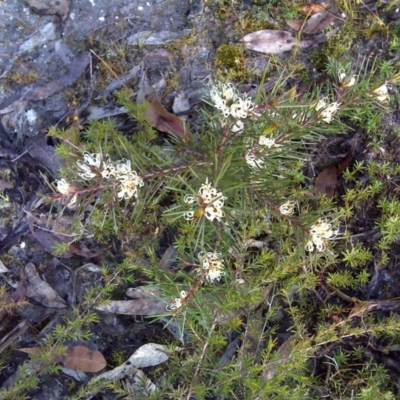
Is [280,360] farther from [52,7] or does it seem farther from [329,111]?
[52,7]

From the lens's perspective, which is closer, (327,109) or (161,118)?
(327,109)

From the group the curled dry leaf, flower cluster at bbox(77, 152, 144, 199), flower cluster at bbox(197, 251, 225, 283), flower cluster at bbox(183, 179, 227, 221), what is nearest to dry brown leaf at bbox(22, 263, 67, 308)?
the curled dry leaf

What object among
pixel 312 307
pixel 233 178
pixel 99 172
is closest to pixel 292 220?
pixel 233 178

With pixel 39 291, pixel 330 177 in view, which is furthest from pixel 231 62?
pixel 39 291

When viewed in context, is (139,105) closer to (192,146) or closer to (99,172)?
(192,146)

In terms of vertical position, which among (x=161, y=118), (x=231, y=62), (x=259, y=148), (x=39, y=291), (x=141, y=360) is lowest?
(x=141, y=360)

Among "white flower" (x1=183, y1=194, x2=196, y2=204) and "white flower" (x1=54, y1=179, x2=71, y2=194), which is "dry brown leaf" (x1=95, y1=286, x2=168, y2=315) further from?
"white flower" (x1=54, y1=179, x2=71, y2=194)
